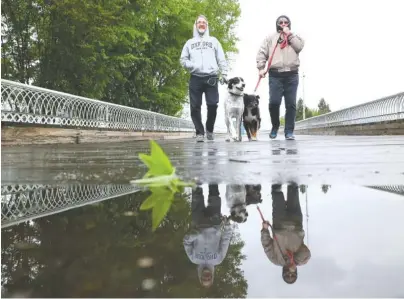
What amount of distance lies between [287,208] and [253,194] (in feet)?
1.09

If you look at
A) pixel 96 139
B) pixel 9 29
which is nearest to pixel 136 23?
pixel 9 29

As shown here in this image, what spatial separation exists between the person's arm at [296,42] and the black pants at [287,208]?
6.60 m

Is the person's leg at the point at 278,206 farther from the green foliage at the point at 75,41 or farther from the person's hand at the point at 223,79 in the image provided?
the green foliage at the point at 75,41

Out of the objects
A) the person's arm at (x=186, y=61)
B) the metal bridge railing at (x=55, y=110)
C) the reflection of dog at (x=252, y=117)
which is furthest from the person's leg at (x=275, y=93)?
the metal bridge railing at (x=55, y=110)

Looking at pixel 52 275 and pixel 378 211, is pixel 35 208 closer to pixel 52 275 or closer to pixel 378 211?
pixel 52 275

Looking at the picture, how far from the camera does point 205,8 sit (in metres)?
32.8

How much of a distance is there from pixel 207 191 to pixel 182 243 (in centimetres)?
83

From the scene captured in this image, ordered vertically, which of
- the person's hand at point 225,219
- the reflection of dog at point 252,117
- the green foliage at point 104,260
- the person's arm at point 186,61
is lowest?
the green foliage at point 104,260

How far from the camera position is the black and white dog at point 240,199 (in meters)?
1.43

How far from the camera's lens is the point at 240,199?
1729mm

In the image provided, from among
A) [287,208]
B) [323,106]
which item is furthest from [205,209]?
[323,106]

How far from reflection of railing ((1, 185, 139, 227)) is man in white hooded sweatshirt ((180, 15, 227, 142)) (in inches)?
260

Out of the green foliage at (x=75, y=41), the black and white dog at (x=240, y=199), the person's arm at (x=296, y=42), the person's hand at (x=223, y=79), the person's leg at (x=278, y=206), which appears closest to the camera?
the person's leg at (x=278, y=206)

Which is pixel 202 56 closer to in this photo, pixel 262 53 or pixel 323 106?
pixel 262 53
